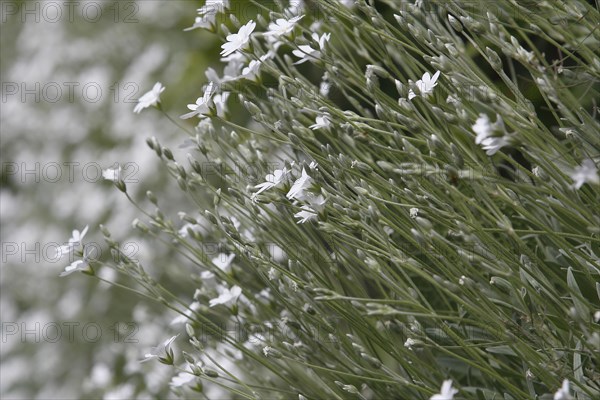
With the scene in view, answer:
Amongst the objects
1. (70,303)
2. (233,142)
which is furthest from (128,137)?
(233,142)

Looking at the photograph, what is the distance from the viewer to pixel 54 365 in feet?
10.4

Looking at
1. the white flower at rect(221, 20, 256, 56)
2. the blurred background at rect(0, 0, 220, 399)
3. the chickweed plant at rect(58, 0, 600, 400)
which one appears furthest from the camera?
the blurred background at rect(0, 0, 220, 399)

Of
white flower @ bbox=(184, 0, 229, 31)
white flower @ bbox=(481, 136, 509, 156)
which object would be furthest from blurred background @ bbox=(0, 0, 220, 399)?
white flower @ bbox=(481, 136, 509, 156)

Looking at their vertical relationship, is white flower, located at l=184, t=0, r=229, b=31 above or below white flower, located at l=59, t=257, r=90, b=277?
above

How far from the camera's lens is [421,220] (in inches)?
34.1

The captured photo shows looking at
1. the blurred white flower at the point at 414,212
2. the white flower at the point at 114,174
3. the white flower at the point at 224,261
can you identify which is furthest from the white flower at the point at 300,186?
the white flower at the point at 114,174

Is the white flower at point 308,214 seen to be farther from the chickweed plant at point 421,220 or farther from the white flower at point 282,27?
the white flower at point 282,27

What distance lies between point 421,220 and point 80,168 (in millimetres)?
3357

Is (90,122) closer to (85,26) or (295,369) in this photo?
(85,26)

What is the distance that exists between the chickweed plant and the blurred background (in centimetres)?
95

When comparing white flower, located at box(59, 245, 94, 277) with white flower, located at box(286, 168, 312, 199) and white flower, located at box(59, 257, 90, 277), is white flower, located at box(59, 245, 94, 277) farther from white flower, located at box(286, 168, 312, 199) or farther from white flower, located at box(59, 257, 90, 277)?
white flower, located at box(286, 168, 312, 199)

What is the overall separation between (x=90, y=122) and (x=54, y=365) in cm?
145

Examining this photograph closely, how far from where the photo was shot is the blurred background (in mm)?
2891

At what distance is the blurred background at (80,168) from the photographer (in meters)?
2.89
